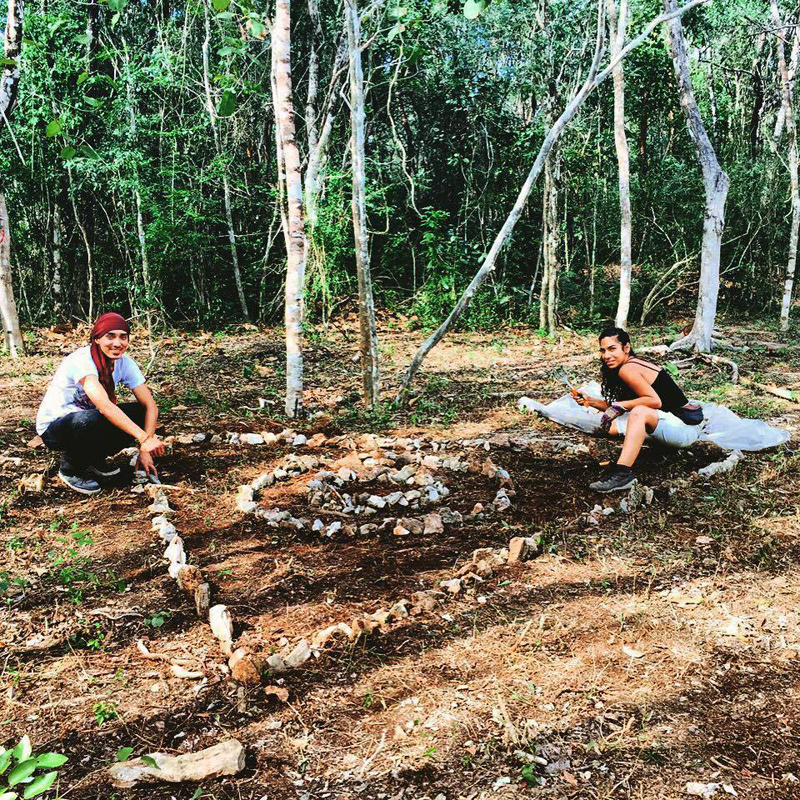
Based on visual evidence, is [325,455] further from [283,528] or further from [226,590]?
[226,590]

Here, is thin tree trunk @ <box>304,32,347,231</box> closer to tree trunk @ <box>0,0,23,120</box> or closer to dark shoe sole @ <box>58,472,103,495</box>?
tree trunk @ <box>0,0,23,120</box>

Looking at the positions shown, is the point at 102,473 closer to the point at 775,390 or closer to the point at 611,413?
the point at 611,413

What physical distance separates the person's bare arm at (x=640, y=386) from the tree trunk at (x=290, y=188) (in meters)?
2.84

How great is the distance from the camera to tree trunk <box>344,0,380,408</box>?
5656 millimetres

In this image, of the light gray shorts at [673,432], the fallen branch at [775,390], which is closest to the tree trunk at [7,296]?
the light gray shorts at [673,432]

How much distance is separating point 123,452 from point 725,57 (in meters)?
19.1

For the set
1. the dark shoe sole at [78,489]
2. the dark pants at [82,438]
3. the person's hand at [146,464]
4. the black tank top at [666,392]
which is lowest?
the dark shoe sole at [78,489]

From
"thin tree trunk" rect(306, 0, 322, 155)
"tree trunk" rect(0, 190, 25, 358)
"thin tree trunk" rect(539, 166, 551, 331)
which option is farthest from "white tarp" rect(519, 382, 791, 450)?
"thin tree trunk" rect(306, 0, 322, 155)

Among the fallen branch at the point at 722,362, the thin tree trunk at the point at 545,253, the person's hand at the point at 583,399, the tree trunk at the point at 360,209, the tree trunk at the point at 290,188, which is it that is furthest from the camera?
the thin tree trunk at the point at 545,253

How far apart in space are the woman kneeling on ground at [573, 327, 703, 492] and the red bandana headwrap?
315 cm

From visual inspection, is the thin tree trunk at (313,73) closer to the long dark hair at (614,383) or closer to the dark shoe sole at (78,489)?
the long dark hair at (614,383)

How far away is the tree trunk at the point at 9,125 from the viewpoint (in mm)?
7316

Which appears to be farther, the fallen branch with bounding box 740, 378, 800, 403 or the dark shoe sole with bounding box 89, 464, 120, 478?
the fallen branch with bounding box 740, 378, 800, 403

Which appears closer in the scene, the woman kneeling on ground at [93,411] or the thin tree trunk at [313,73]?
the woman kneeling on ground at [93,411]
